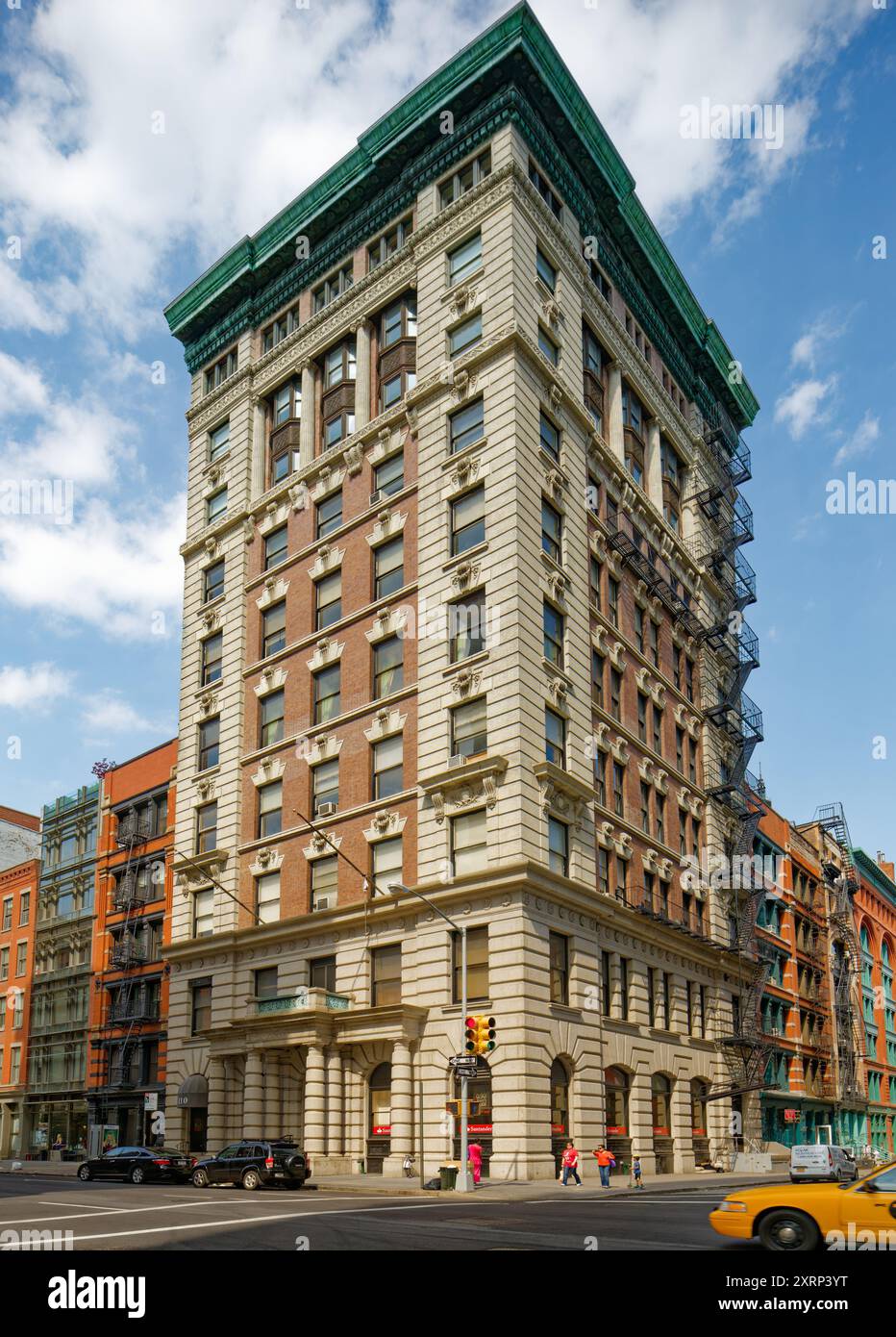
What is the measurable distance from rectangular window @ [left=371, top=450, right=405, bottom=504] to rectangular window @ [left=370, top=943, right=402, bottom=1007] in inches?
692

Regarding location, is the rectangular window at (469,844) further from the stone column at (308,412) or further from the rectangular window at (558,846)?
the stone column at (308,412)

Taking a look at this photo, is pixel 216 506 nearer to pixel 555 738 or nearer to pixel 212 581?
pixel 212 581

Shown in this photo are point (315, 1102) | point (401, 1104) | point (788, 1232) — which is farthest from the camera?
point (315, 1102)

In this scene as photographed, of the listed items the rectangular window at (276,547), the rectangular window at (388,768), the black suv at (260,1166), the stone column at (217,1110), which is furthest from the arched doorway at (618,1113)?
the rectangular window at (276,547)

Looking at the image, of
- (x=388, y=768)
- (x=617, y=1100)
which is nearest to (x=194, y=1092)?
(x=388, y=768)

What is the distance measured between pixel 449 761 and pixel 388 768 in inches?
147

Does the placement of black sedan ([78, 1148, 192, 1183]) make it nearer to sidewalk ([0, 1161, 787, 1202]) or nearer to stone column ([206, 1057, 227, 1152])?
stone column ([206, 1057, 227, 1152])

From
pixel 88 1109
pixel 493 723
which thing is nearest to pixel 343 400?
pixel 493 723

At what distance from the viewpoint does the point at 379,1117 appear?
40250mm

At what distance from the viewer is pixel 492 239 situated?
147 feet

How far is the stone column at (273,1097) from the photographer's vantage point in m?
43.6

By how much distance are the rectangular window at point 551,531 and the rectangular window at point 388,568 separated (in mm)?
5657

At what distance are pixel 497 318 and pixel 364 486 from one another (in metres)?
8.99

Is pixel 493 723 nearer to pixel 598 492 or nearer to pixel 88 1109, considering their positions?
pixel 598 492
